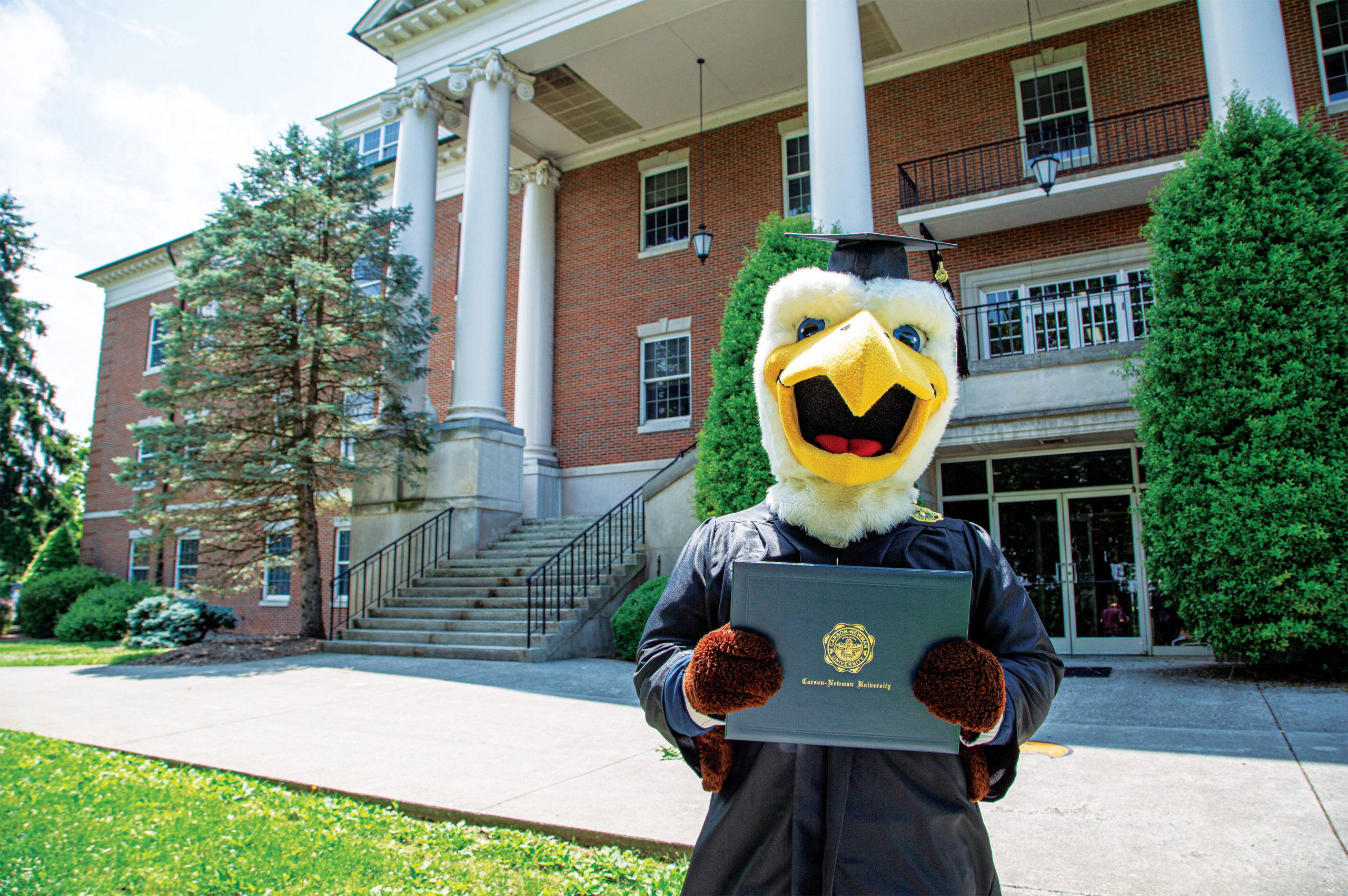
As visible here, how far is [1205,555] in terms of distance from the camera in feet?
26.1

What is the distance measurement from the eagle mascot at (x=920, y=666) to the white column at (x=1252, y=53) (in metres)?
10.4

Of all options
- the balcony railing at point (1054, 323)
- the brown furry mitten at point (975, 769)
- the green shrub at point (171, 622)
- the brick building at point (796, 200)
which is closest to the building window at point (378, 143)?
the brick building at point (796, 200)

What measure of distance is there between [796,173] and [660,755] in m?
13.4

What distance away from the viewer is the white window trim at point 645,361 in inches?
657

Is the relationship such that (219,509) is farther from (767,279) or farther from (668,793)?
(668,793)

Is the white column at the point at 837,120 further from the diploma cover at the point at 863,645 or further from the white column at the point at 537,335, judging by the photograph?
the diploma cover at the point at 863,645

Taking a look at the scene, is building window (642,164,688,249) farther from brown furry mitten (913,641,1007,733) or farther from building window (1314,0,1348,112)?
brown furry mitten (913,641,1007,733)

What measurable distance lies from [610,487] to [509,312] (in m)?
5.08

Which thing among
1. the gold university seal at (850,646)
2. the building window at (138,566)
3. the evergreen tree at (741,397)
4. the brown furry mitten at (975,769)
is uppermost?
the evergreen tree at (741,397)

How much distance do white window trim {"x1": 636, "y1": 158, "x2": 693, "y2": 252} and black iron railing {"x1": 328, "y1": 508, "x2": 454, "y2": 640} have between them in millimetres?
7051

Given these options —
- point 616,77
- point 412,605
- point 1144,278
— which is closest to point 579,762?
point 412,605

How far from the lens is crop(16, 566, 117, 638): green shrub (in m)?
19.9

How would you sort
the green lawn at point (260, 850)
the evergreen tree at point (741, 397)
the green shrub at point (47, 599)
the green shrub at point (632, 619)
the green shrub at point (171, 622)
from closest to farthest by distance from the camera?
the green lawn at point (260, 850)
the evergreen tree at point (741, 397)
the green shrub at point (632, 619)
the green shrub at point (171, 622)
the green shrub at point (47, 599)

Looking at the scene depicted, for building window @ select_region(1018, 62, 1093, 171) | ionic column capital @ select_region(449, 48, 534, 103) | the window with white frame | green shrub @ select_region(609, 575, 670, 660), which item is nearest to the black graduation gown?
green shrub @ select_region(609, 575, 670, 660)
